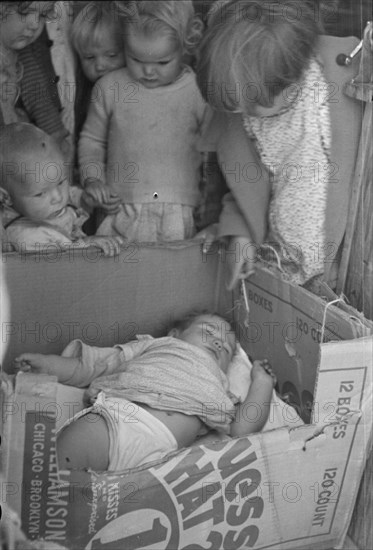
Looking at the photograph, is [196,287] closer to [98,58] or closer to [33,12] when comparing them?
[98,58]

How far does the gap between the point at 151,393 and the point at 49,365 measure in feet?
0.83

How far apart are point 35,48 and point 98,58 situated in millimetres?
156

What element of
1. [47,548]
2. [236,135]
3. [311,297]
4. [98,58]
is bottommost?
[47,548]

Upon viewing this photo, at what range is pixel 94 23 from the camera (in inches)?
70.7

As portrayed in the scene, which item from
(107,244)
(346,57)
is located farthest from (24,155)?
(346,57)

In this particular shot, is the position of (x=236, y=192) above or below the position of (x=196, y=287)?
above

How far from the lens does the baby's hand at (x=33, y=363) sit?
1604 mm

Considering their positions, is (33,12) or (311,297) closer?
(311,297)

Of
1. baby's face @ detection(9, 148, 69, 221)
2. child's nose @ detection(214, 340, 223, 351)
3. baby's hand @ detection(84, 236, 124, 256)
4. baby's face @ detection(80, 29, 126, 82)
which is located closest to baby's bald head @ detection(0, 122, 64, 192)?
baby's face @ detection(9, 148, 69, 221)

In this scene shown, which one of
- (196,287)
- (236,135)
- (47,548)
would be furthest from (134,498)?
(236,135)

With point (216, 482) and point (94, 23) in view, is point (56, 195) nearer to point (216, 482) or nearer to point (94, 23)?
point (94, 23)

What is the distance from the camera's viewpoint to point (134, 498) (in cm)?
129

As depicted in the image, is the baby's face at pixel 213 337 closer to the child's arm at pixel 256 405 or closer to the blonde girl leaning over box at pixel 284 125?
the child's arm at pixel 256 405

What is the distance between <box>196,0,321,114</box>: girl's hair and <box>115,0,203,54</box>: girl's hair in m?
0.16
